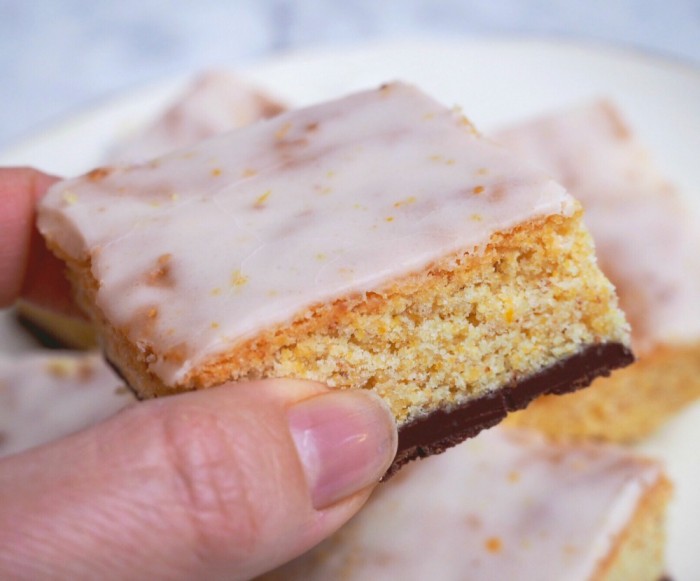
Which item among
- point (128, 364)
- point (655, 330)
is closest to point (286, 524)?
point (128, 364)

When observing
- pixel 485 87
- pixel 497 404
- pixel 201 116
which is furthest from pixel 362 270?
pixel 485 87

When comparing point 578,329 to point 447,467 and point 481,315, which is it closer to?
point 481,315

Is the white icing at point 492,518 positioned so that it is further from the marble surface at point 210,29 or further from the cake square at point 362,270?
the marble surface at point 210,29

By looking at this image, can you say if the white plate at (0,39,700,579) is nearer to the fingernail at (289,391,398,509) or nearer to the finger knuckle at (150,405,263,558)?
the fingernail at (289,391,398,509)

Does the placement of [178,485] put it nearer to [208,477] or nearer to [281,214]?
[208,477]

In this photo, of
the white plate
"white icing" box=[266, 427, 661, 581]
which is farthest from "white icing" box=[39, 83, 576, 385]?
the white plate
